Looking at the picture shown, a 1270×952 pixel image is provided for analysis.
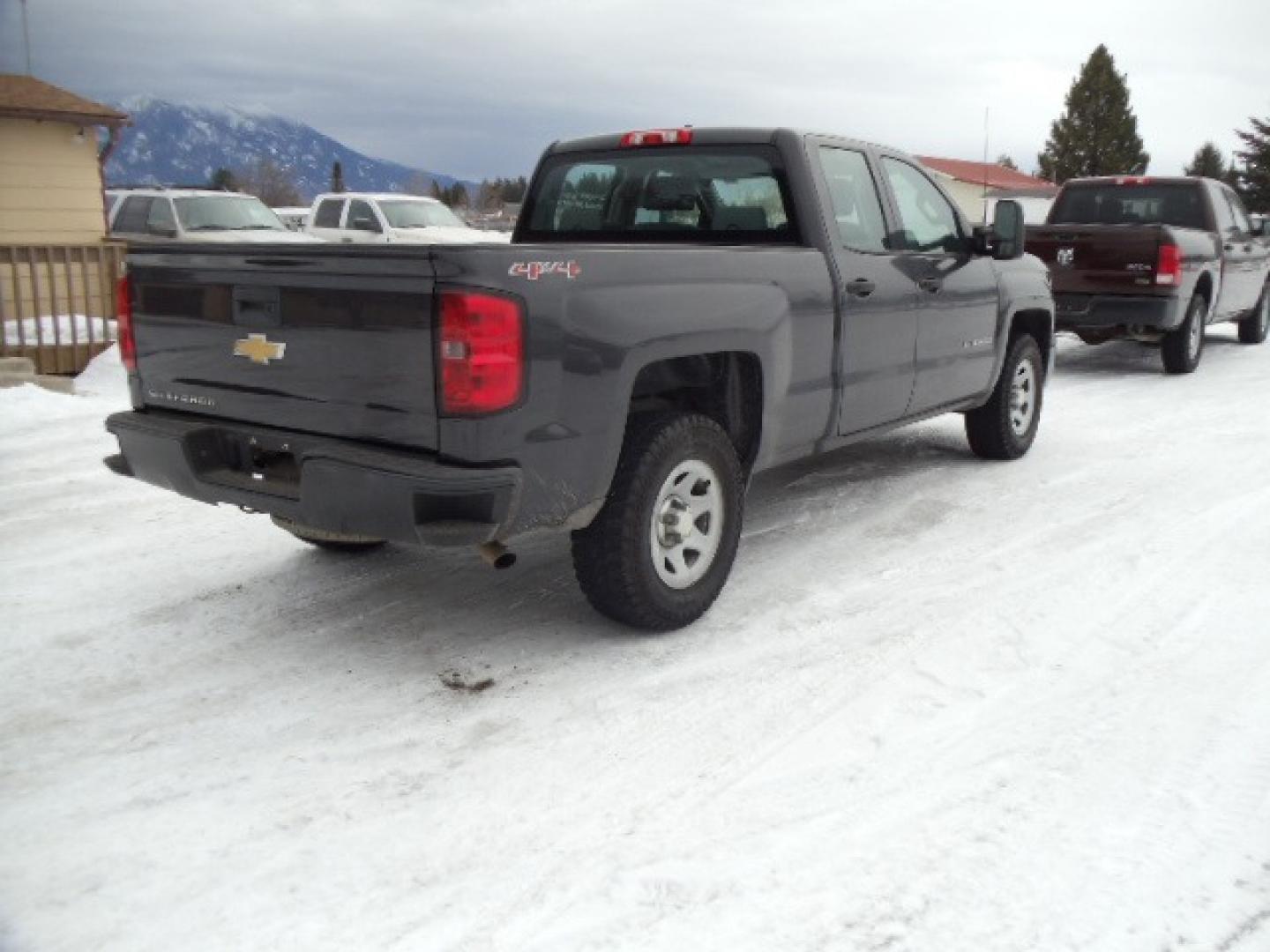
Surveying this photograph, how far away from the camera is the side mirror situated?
5750 mm

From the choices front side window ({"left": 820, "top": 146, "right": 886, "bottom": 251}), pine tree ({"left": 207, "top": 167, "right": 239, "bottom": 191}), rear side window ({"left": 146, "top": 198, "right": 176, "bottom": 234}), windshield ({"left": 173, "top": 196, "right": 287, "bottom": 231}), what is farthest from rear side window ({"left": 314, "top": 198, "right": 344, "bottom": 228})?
pine tree ({"left": 207, "top": 167, "right": 239, "bottom": 191})

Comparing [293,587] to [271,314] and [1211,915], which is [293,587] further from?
[1211,915]

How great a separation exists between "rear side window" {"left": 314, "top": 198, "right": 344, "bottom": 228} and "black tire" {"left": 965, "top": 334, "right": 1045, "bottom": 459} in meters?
13.5

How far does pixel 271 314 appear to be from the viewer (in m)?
3.45

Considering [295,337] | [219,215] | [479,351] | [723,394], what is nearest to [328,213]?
[219,215]

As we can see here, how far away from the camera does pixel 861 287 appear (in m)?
4.74

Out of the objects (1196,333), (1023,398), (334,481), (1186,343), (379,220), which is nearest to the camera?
(334,481)

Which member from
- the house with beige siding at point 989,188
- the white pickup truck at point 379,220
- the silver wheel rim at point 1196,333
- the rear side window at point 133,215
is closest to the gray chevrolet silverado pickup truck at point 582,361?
the silver wheel rim at point 1196,333

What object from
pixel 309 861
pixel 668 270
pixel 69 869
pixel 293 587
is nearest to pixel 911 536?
pixel 668 270

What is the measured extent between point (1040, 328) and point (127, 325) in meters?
5.44

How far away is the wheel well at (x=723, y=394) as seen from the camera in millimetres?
4039

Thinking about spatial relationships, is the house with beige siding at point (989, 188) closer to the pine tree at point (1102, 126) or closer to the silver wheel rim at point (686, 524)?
the pine tree at point (1102, 126)

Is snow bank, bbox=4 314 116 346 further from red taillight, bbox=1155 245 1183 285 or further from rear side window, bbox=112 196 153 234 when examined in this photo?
red taillight, bbox=1155 245 1183 285

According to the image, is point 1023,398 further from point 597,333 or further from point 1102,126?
point 1102,126
